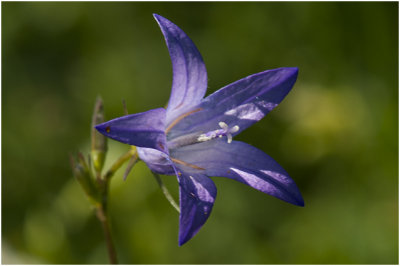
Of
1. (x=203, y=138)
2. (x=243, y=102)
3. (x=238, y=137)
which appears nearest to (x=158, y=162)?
(x=203, y=138)

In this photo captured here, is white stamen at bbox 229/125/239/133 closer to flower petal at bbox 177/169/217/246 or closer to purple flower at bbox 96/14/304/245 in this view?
purple flower at bbox 96/14/304/245

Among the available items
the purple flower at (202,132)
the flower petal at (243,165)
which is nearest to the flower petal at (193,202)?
the purple flower at (202,132)

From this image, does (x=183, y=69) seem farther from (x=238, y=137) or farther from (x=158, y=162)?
(x=238, y=137)

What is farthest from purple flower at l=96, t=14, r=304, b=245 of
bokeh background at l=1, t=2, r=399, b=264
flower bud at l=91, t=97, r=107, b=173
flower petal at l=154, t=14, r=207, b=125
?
bokeh background at l=1, t=2, r=399, b=264

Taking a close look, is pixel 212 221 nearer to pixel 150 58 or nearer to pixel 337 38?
pixel 150 58

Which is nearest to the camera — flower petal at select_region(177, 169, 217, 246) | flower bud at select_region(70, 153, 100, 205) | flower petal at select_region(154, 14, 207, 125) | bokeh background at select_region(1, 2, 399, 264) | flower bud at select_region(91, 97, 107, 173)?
flower petal at select_region(177, 169, 217, 246)

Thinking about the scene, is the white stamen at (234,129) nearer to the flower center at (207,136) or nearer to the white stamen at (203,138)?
the flower center at (207,136)
